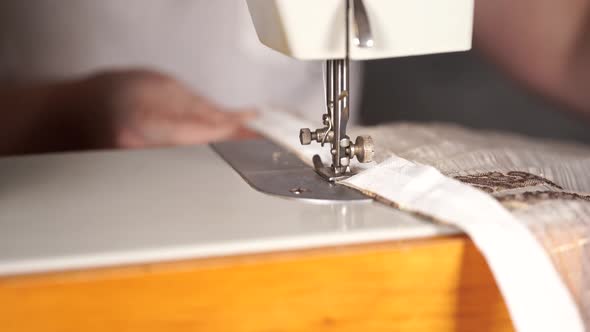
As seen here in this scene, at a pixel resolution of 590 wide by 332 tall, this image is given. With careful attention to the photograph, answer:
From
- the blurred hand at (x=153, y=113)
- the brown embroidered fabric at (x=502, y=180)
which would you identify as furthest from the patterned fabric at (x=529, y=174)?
the blurred hand at (x=153, y=113)

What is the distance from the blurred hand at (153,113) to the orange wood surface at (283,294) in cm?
87

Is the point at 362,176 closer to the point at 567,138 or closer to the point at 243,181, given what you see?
the point at 243,181

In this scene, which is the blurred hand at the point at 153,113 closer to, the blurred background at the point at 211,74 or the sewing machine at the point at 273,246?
the blurred background at the point at 211,74

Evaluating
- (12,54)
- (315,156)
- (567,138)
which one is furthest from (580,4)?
(12,54)

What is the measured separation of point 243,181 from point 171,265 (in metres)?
0.26

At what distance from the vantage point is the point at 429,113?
2.21 meters

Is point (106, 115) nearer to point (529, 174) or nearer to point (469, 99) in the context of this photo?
point (469, 99)

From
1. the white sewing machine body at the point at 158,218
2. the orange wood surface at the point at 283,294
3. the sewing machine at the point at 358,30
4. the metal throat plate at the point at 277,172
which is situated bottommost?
the orange wood surface at the point at 283,294

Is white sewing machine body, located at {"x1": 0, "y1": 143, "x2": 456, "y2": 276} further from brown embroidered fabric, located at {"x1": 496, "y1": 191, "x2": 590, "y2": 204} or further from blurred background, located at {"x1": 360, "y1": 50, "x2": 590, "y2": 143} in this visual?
blurred background, located at {"x1": 360, "y1": 50, "x2": 590, "y2": 143}

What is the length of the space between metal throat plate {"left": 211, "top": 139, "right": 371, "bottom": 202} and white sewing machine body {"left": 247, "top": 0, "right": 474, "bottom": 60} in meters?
0.15

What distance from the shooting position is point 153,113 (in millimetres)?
1793

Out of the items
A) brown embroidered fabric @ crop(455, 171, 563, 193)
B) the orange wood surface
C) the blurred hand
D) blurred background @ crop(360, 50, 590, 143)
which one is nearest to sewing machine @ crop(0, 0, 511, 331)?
the orange wood surface

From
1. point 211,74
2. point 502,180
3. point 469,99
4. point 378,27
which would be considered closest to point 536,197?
point 502,180

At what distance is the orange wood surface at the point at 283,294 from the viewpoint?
0.70m
